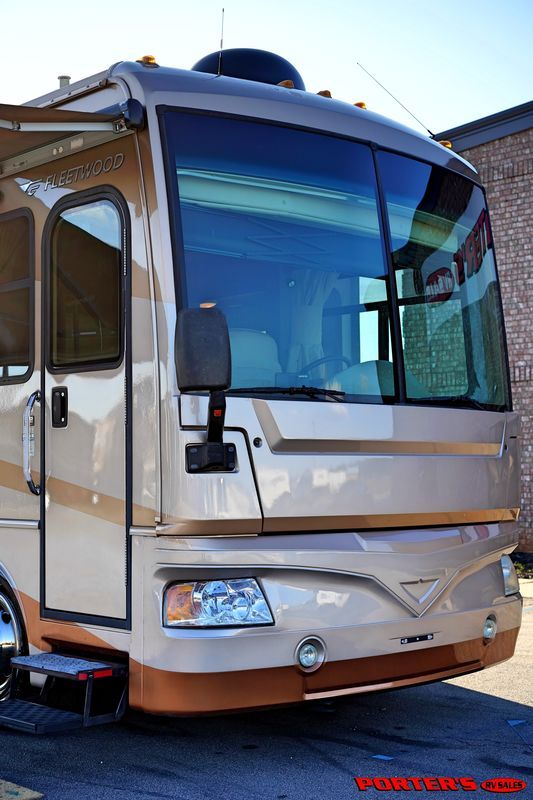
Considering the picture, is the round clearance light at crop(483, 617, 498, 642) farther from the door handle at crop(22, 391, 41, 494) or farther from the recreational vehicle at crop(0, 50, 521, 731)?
the door handle at crop(22, 391, 41, 494)

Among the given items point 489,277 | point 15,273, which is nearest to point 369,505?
point 489,277

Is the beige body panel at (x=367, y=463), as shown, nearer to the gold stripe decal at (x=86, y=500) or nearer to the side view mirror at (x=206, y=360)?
the side view mirror at (x=206, y=360)

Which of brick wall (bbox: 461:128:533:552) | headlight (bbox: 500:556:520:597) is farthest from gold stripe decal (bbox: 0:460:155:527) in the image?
brick wall (bbox: 461:128:533:552)

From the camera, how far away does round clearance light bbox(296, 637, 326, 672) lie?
4.47 metres

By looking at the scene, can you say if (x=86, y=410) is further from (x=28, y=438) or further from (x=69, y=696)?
(x=69, y=696)

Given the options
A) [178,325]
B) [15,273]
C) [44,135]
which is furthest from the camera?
[15,273]

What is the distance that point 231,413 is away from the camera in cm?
441

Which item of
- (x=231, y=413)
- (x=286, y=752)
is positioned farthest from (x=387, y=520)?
(x=286, y=752)

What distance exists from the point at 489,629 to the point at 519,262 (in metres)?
7.83

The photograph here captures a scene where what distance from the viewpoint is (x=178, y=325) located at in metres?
4.29

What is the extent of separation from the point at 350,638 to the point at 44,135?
2.71 meters

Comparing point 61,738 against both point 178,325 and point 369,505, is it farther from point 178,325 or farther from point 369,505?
point 178,325

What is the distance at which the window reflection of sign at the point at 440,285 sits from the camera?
543 centimetres

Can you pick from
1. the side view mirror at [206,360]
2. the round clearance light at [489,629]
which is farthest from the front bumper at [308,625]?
the side view mirror at [206,360]
